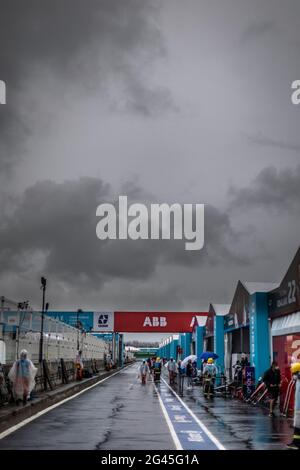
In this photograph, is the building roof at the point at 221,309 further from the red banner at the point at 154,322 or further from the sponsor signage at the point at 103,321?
the sponsor signage at the point at 103,321

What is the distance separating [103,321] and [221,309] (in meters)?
25.6

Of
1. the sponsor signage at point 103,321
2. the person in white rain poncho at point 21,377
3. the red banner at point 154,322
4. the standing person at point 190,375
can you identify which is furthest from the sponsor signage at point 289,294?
the sponsor signage at point 103,321

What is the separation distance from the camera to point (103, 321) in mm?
65750

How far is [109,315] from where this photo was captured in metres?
66.1

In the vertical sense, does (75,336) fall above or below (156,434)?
above

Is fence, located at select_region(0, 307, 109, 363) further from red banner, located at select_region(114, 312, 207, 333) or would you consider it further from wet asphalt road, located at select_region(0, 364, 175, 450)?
red banner, located at select_region(114, 312, 207, 333)

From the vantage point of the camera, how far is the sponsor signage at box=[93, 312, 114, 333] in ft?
215
